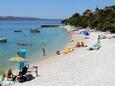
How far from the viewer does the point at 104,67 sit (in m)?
24.0

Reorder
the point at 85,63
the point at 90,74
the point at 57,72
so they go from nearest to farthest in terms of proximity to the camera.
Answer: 1. the point at 90,74
2. the point at 57,72
3. the point at 85,63

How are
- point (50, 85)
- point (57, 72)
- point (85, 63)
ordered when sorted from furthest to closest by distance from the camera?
point (85, 63) < point (57, 72) < point (50, 85)

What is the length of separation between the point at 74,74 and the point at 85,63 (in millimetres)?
5204

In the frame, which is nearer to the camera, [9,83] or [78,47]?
[9,83]

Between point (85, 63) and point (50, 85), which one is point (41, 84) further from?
point (85, 63)

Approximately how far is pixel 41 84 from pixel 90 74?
3.87 m

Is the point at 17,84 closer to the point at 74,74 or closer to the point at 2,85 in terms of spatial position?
the point at 2,85

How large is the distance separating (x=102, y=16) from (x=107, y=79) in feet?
265

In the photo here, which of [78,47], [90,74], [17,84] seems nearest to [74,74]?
[90,74]

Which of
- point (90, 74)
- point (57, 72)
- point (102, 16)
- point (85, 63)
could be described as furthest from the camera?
point (102, 16)

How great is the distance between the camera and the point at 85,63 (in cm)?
2675

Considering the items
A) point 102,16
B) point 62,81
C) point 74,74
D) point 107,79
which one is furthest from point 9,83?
point 102,16

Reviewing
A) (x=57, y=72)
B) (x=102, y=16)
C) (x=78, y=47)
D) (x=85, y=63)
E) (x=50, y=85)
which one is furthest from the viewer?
(x=102, y=16)

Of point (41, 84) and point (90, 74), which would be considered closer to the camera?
point (41, 84)
